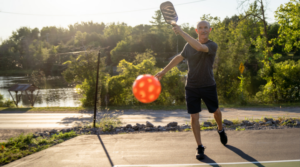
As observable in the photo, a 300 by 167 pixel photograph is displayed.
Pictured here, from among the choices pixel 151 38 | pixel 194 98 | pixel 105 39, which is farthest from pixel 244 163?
pixel 105 39

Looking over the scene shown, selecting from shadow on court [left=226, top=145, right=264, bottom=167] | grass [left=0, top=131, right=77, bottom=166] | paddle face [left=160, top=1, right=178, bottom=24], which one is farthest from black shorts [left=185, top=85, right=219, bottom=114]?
grass [left=0, top=131, right=77, bottom=166]

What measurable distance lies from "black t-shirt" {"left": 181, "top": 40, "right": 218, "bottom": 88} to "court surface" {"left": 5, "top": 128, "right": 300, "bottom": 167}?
1.30 meters

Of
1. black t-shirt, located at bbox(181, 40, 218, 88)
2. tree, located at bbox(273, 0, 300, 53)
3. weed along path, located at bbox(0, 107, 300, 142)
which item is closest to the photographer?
black t-shirt, located at bbox(181, 40, 218, 88)

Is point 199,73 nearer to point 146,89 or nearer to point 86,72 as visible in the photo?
point 146,89

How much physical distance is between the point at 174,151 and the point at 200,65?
1738mm

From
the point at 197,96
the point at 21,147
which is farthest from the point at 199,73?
the point at 21,147

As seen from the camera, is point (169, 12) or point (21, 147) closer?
point (169, 12)

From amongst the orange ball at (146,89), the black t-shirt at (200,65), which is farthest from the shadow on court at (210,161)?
the orange ball at (146,89)

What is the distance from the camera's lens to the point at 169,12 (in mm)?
3182

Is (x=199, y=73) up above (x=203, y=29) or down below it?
below

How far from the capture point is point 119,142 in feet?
16.7

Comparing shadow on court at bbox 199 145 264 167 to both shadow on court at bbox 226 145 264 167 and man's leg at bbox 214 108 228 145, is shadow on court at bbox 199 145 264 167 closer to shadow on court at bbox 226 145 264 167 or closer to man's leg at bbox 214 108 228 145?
shadow on court at bbox 226 145 264 167

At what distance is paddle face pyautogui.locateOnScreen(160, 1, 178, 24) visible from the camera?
122 inches

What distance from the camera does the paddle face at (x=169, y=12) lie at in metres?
3.09
